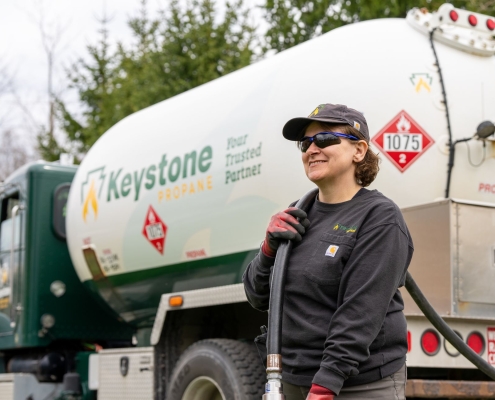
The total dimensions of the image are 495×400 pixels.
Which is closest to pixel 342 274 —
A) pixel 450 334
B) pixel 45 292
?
pixel 450 334

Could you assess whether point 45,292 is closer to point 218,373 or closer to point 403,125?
point 218,373

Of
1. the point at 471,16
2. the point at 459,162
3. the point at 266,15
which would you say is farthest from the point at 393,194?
the point at 266,15

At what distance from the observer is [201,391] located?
5652 mm

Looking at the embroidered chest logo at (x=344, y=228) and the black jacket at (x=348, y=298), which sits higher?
the embroidered chest logo at (x=344, y=228)

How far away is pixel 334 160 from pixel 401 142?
2055mm

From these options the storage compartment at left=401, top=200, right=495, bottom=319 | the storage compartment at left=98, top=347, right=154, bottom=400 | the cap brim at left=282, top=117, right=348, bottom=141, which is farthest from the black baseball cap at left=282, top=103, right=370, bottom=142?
the storage compartment at left=98, top=347, right=154, bottom=400

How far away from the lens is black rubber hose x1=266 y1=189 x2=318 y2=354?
2.96 m

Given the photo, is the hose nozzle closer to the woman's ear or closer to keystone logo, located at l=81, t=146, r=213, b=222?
the woman's ear

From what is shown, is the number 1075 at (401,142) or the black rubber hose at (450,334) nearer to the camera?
the black rubber hose at (450,334)

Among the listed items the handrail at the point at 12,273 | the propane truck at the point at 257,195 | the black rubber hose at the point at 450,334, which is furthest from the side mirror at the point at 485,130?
the handrail at the point at 12,273

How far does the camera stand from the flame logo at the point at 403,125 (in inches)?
200

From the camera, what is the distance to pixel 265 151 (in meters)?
5.39

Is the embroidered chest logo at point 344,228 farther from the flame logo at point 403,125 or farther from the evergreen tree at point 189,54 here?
the evergreen tree at point 189,54

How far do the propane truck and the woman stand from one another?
1801 millimetres
